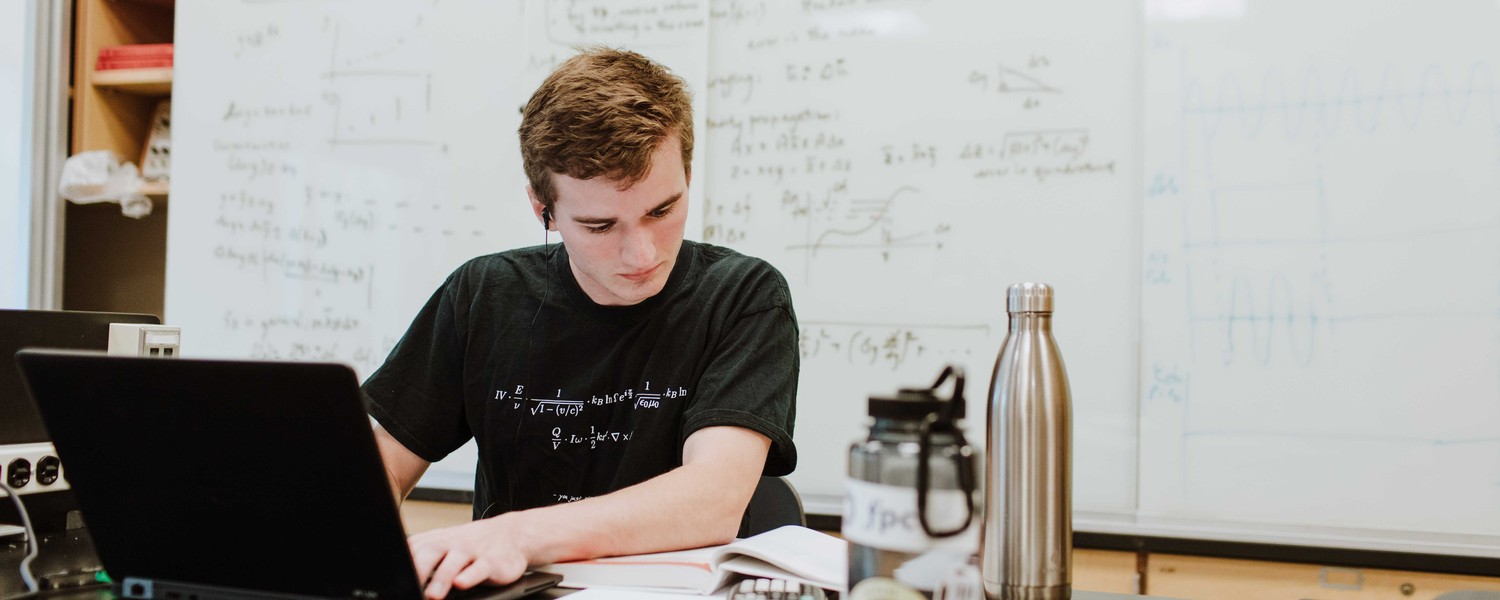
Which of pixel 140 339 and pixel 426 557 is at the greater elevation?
pixel 140 339

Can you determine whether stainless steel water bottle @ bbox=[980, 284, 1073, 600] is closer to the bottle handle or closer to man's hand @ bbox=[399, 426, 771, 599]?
the bottle handle

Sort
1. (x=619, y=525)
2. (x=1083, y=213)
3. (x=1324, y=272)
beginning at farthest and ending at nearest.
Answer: (x=1083, y=213) → (x=1324, y=272) → (x=619, y=525)

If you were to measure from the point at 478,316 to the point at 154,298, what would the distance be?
80.5 inches

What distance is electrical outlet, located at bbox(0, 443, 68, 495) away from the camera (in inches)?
46.6

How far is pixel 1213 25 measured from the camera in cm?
189

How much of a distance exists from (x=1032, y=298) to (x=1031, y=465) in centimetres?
12

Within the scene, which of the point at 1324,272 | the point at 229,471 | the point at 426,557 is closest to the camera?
the point at 229,471

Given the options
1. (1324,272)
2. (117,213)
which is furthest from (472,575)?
(117,213)

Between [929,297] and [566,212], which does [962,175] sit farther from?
[566,212]

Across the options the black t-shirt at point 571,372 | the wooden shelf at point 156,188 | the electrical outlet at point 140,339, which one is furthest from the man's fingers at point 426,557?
the wooden shelf at point 156,188

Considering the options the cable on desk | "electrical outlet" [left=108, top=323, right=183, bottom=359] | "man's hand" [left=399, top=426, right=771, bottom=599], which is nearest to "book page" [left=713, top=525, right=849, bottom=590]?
"man's hand" [left=399, top=426, right=771, bottom=599]

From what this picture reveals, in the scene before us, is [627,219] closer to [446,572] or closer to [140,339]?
[446,572]

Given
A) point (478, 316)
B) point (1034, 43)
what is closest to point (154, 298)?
point (478, 316)

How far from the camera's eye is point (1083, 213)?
195cm
